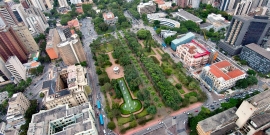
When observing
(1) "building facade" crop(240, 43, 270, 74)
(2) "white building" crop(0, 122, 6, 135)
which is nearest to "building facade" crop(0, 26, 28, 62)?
(2) "white building" crop(0, 122, 6, 135)

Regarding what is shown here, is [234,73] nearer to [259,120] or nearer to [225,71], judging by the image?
[225,71]

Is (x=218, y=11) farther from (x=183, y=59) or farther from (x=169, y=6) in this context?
(x=183, y=59)

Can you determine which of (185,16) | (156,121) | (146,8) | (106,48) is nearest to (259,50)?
(185,16)

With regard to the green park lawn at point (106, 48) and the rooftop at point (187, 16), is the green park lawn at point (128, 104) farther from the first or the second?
the rooftop at point (187, 16)

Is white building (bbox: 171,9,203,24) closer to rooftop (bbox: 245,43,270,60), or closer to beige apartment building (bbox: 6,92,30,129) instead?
rooftop (bbox: 245,43,270,60)

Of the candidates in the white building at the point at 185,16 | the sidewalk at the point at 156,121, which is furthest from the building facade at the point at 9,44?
the white building at the point at 185,16

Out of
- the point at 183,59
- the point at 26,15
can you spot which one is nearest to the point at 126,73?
the point at 183,59
